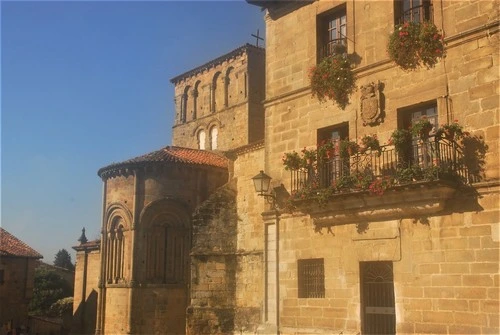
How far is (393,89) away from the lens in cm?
1231

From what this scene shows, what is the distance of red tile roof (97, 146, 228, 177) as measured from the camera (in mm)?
23703

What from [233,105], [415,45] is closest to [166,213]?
[233,105]

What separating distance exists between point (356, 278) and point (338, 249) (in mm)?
779

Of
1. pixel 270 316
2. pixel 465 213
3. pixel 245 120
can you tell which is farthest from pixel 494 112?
pixel 245 120

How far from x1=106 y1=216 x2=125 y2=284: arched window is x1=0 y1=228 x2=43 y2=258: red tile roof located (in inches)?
372

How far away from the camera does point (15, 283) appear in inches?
1229

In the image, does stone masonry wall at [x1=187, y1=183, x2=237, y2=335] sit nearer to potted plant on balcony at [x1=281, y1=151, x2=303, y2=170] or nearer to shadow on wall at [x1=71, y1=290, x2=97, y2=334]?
potted plant on balcony at [x1=281, y1=151, x2=303, y2=170]

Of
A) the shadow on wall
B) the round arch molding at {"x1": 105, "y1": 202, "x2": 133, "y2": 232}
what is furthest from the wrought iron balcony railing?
the shadow on wall

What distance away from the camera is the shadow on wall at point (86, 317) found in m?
28.5

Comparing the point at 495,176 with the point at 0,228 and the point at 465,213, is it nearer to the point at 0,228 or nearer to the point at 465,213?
the point at 465,213

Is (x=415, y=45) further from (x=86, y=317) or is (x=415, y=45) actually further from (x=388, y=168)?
(x=86, y=317)

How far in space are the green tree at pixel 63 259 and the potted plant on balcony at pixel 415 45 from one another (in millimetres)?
65162

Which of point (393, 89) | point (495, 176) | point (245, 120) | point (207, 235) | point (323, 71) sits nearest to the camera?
point (495, 176)

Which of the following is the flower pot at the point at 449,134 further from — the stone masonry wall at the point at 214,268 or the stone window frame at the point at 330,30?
the stone masonry wall at the point at 214,268
